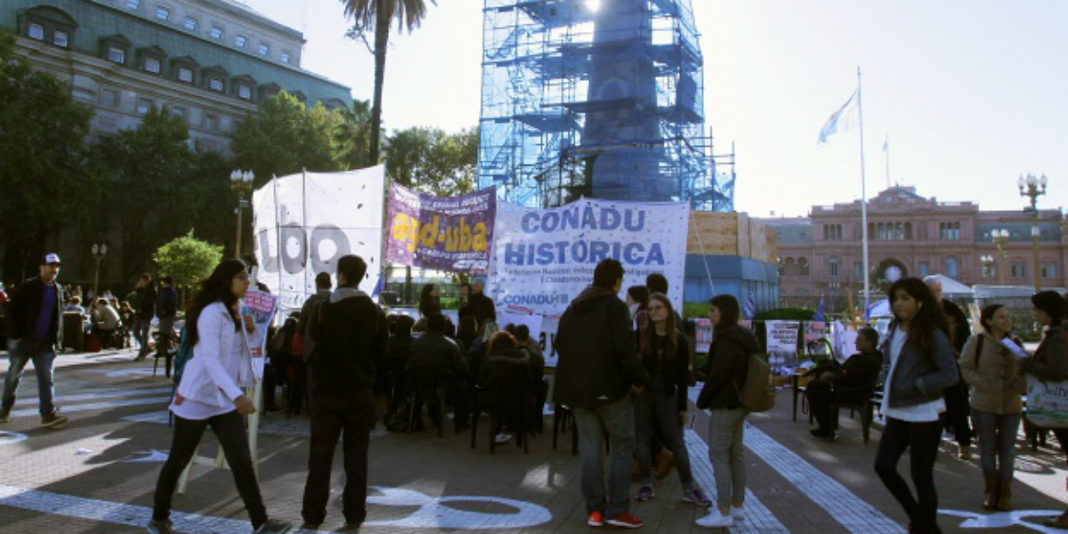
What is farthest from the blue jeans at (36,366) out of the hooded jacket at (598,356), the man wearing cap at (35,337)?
the hooded jacket at (598,356)

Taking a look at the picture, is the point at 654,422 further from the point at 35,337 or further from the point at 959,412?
the point at 35,337

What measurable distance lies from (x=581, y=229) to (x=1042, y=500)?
6.56 metres

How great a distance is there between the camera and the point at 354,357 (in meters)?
4.88

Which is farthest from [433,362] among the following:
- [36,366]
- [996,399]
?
[996,399]

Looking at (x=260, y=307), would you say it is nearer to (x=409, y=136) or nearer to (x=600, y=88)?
(x=600, y=88)

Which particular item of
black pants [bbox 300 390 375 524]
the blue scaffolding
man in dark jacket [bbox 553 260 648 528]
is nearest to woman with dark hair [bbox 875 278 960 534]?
man in dark jacket [bbox 553 260 648 528]

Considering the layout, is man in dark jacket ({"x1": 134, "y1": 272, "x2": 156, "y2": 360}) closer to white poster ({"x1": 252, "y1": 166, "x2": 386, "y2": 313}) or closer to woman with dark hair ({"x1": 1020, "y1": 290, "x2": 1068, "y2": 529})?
white poster ({"x1": 252, "y1": 166, "x2": 386, "y2": 313})

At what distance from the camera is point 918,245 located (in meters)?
88.6

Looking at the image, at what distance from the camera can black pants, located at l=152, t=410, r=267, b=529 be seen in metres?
4.54

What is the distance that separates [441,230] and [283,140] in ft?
133

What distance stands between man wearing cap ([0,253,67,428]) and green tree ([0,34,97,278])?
110 ft

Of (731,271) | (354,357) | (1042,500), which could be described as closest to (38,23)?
(731,271)

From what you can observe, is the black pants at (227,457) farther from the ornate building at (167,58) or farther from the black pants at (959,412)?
the ornate building at (167,58)

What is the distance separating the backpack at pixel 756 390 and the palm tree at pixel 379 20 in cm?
1886
